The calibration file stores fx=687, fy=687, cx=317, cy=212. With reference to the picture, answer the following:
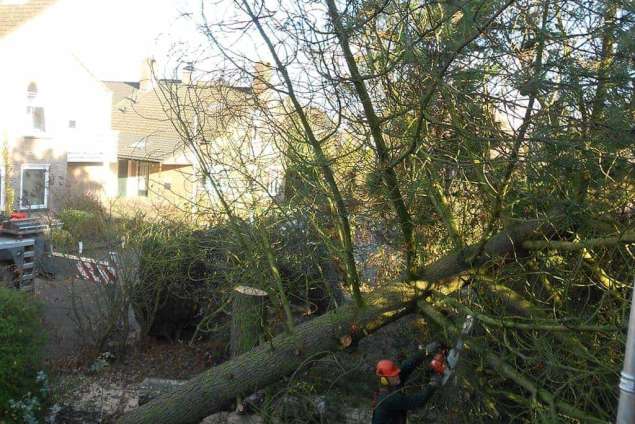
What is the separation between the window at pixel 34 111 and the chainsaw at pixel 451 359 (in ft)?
63.4

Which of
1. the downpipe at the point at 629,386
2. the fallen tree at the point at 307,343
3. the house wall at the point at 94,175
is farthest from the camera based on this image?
the house wall at the point at 94,175

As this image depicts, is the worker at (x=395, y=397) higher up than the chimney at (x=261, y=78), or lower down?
lower down

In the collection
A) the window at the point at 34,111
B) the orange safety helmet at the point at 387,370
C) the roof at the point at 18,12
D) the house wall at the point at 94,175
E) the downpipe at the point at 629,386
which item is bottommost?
the orange safety helmet at the point at 387,370

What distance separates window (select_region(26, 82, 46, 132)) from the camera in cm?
2205

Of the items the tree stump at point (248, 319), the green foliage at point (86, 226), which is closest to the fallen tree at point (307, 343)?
the tree stump at point (248, 319)

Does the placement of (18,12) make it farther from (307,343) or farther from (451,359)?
(451,359)

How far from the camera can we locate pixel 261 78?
20.0ft

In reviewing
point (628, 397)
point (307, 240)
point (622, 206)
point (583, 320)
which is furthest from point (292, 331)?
point (628, 397)

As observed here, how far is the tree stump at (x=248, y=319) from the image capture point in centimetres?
841

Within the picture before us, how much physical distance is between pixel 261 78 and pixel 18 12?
64.4ft

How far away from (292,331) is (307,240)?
1.46m

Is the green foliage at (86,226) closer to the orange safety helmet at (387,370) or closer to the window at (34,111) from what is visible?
the orange safety helmet at (387,370)

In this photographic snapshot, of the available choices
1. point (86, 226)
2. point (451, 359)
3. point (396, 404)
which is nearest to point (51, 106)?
point (86, 226)

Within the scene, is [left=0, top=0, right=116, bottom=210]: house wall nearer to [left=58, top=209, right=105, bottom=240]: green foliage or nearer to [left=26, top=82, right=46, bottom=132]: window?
[left=26, top=82, right=46, bottom=132]: window
